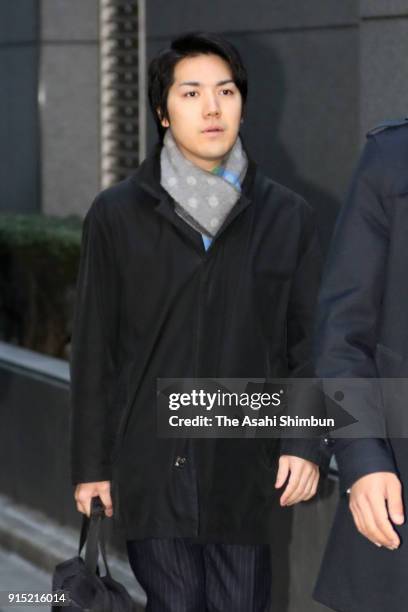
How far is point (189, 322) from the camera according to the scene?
4.61 m

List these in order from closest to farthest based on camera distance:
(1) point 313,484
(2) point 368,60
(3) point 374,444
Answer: (3) point 374,444, (1) point 313,484, (2) point 368,60

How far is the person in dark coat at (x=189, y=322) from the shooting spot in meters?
4.61

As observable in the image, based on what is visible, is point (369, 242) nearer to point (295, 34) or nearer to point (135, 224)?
point (135, 224)

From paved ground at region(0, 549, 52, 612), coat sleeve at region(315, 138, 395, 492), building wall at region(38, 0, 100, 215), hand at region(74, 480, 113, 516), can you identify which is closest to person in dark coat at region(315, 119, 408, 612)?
coat sleeve at region(315, 138, 395, 492)

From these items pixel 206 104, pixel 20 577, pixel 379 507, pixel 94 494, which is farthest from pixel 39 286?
pixel 379 507

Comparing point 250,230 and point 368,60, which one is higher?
point 368,60

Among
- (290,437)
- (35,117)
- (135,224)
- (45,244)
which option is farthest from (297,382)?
(35,117)

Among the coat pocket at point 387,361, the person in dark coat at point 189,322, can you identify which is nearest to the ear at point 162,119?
the person in dark coat at point 189,322

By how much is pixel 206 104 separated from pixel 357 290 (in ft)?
3.69

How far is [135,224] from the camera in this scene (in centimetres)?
468

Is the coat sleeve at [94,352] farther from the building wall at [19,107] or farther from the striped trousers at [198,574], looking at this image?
the building wall at [19,107]

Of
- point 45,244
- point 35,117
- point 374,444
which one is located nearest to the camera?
point 374,444

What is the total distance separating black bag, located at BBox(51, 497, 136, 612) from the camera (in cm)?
454

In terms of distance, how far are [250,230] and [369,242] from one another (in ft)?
3.54
